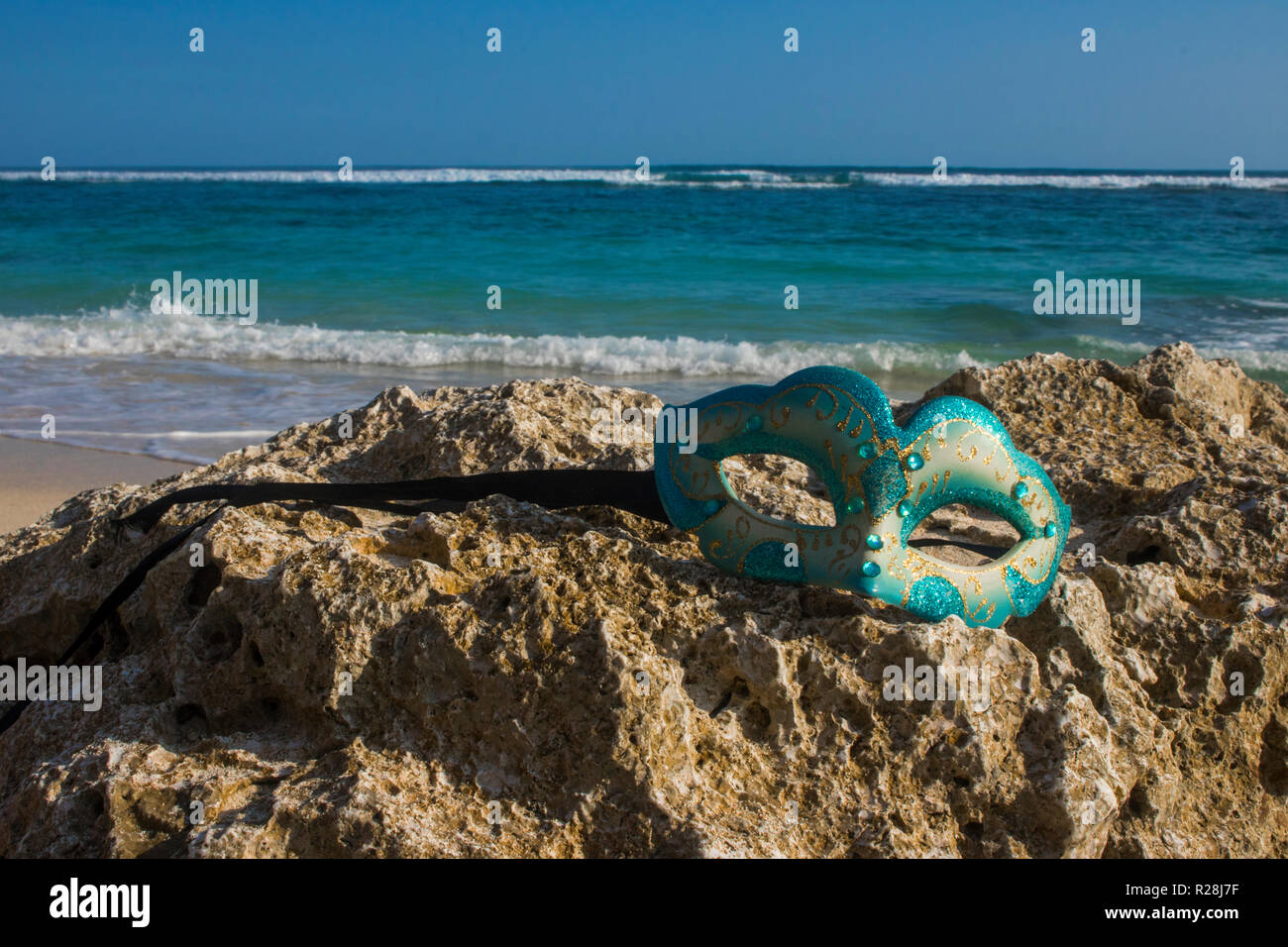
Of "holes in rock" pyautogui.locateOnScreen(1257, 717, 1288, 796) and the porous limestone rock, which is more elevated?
the porous limestone rock

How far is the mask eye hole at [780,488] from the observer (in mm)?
2414

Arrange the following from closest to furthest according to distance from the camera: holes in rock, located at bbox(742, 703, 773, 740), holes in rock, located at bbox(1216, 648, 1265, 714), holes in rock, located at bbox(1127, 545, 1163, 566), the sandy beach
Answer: holes in rock, located at bbox(742, 703, 773, 740) < holes in rock, located at bbox(1216, 648, 1265, 714) < holes in rock, located at bbox(1127, 545, 1163, 566) < the sandy beach

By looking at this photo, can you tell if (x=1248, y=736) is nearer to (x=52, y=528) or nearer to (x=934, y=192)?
→ (x=52, y=528)

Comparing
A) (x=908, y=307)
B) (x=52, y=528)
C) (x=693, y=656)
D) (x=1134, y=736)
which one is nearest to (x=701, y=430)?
(x=693, y=656)

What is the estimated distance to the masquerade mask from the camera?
189 centimetres

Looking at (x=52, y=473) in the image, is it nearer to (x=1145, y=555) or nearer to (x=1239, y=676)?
(x=1145, y=555)

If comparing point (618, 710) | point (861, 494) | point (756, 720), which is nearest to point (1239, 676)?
point (861, 494)

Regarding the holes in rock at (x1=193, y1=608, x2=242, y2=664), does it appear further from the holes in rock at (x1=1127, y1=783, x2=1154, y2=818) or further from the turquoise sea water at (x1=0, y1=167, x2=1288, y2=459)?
the turquoise sea water at (x1=0, y1=167, x2=1288, y2=459)

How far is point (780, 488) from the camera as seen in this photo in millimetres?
2547

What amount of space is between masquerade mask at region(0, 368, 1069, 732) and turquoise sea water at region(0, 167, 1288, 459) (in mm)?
4677

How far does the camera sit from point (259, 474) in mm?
2574

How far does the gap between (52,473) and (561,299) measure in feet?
27.5

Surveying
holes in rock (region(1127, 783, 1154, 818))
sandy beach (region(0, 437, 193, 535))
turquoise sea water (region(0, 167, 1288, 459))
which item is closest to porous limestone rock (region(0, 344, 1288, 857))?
holes in rock (region(1127, 783, 1154, 818))
